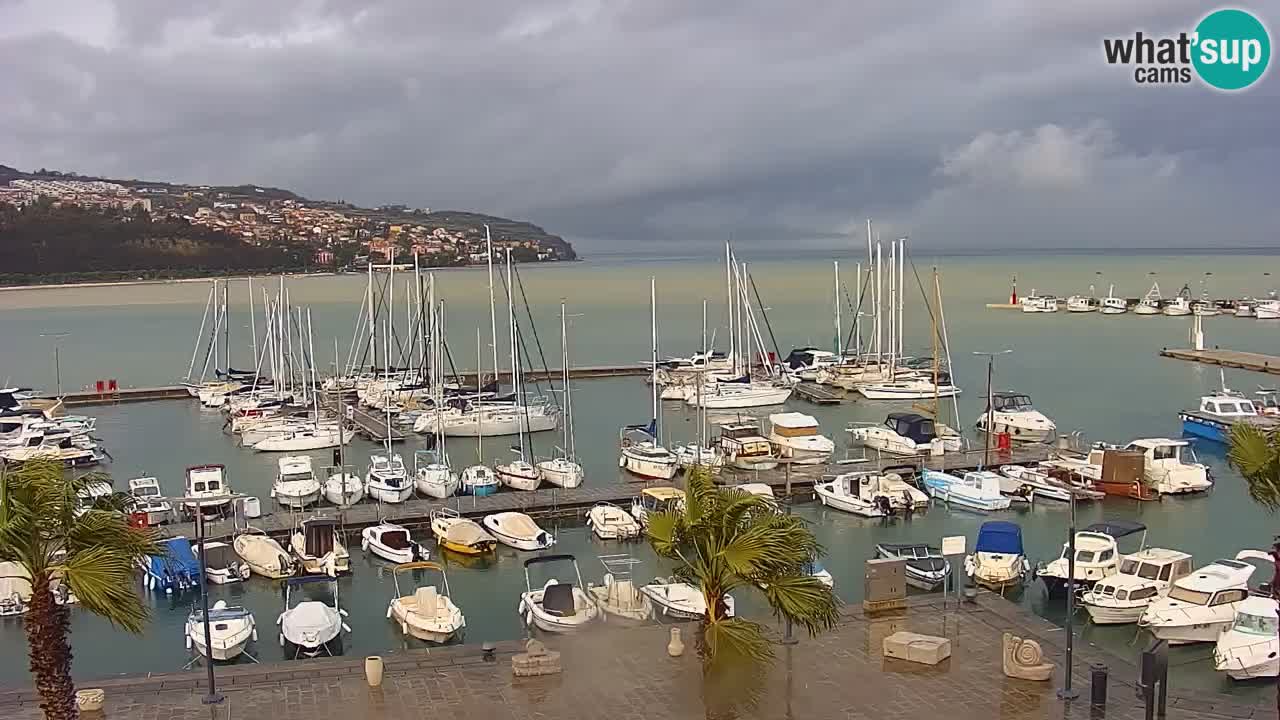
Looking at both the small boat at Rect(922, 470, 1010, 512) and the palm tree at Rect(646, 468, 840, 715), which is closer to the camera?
the palm tree at Rect(646, 468, 840, 715)

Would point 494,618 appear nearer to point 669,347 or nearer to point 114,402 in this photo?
point 114,402

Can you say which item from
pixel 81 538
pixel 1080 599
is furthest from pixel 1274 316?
pixel 81 538

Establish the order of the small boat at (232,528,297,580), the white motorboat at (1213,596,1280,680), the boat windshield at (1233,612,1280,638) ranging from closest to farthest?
the white motorboat at (1213,596,1280,680)
the boat windshield at (1233,612,1280,638)
the small boat at (232,528,297,580)

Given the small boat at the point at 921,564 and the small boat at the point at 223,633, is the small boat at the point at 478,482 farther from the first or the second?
the small boat at the point at 921,564

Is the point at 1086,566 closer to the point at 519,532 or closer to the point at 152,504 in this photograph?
the point at 519,532

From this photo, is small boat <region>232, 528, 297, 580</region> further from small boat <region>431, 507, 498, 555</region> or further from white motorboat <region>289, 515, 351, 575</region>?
small boat <region>431, 507, 498, 555</region>

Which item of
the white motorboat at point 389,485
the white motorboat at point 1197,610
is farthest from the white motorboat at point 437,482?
the white motorboat at point 1197,610

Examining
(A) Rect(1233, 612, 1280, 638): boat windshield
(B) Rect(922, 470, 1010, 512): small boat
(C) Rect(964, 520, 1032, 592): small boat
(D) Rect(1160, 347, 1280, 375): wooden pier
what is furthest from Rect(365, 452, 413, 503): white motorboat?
(D) Rect(1160, 347, 1280, 375): wooden pier
